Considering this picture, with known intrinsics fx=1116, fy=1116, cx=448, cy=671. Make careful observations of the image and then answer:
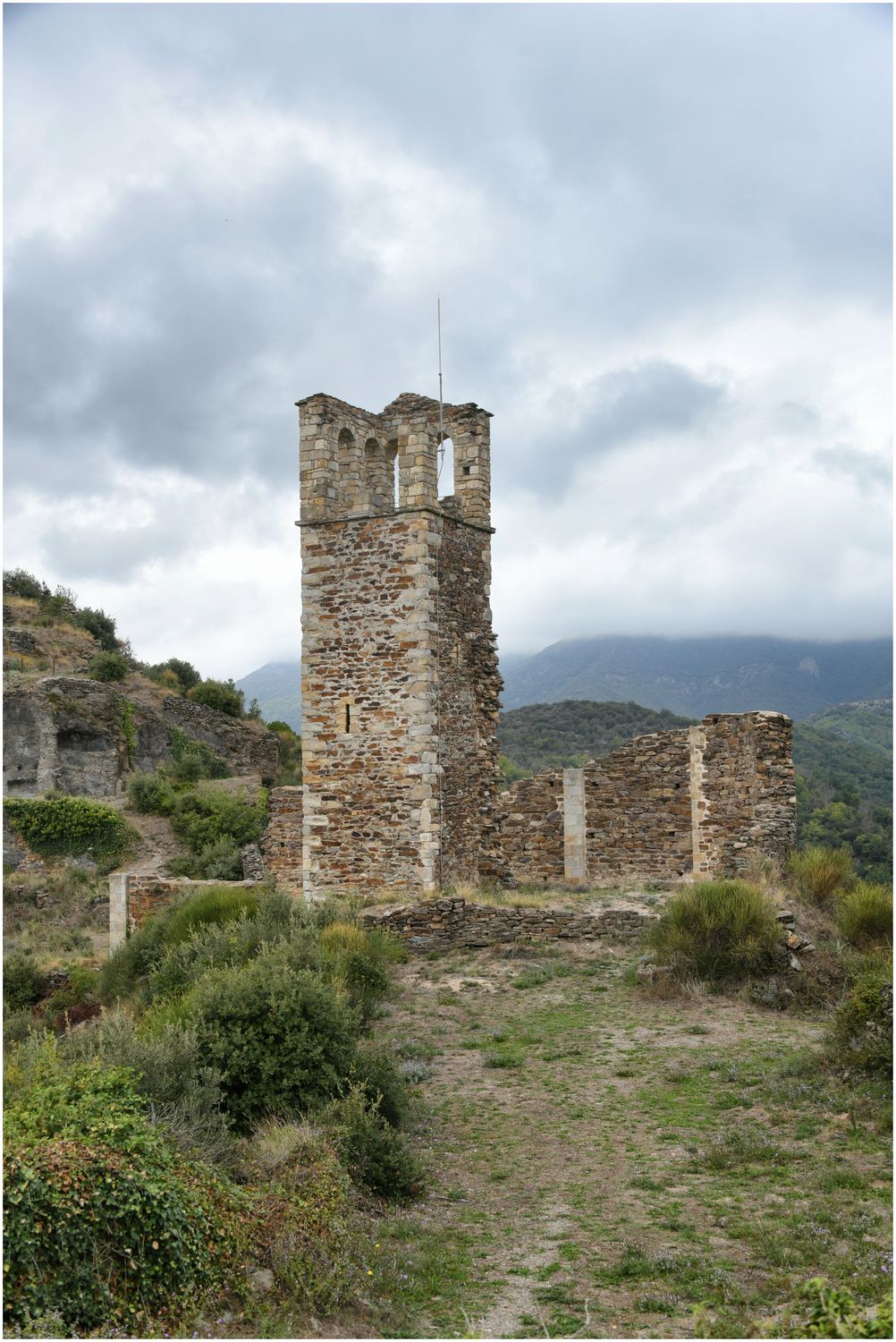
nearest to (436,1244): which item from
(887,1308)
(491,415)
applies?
(887,1308)

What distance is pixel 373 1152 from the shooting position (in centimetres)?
733

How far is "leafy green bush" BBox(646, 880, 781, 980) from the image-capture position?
473 inches

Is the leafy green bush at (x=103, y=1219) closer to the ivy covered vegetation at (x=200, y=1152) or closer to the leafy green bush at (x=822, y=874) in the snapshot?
the ivy covered vegetation at (x=200, y=1152)

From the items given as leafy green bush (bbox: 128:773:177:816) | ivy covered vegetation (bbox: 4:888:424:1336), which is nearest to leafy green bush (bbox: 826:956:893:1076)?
ivy covered vegetation (bbox: 4:888:424:1336)

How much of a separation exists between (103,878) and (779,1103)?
22.2m

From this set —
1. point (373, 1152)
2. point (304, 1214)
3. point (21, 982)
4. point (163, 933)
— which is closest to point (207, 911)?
point (163, 933)

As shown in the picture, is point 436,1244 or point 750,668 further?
point 750,668

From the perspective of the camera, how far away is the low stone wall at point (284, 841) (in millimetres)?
23061

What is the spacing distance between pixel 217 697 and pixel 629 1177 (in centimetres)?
3358

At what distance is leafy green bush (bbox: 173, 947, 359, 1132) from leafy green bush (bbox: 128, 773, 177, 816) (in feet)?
73.7

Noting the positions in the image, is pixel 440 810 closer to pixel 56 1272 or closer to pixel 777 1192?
pixel 777 1192

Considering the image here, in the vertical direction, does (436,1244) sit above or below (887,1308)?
below

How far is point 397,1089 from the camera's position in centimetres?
844

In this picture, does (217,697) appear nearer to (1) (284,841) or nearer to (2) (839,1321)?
(1) (284,841)
